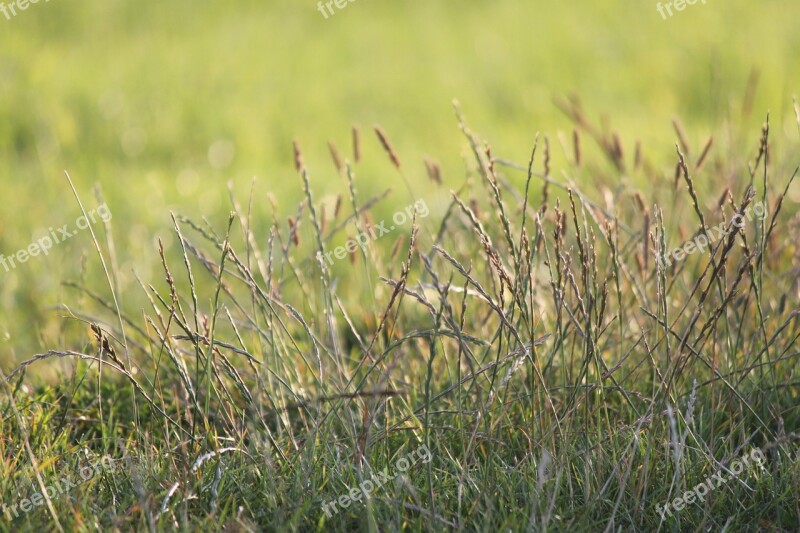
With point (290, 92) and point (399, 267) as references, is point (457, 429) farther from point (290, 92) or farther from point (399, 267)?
point (290, 92)

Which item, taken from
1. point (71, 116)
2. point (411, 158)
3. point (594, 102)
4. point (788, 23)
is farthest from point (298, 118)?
point (788, 23)

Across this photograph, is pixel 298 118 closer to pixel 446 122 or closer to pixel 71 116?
pixel 446 122

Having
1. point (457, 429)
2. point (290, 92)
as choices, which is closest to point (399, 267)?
point (457, 429)

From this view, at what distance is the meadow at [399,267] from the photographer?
1.76 m

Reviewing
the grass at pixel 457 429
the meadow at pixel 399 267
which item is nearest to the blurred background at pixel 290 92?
→ the meadow at pixel 399 267

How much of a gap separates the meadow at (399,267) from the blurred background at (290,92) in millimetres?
32

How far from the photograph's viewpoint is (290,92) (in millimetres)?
6711

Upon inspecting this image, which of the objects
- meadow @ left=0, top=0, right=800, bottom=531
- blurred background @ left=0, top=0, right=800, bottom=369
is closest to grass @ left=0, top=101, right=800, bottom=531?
meadow @ left=0, top=0, right=800, bottom=531

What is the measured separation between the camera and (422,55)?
7.58 m

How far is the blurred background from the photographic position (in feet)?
16.1

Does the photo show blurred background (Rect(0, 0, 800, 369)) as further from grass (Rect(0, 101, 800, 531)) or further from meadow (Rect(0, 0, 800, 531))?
grass (Rect(0, 101, 800, 531))

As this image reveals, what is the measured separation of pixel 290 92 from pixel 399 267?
11.4 ft

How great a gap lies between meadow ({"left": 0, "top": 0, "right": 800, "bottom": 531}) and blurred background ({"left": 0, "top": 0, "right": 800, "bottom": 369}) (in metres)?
0.03

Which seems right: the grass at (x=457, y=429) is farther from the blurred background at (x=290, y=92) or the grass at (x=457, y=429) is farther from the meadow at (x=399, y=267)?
the blurred background at (x=290, y=92)
